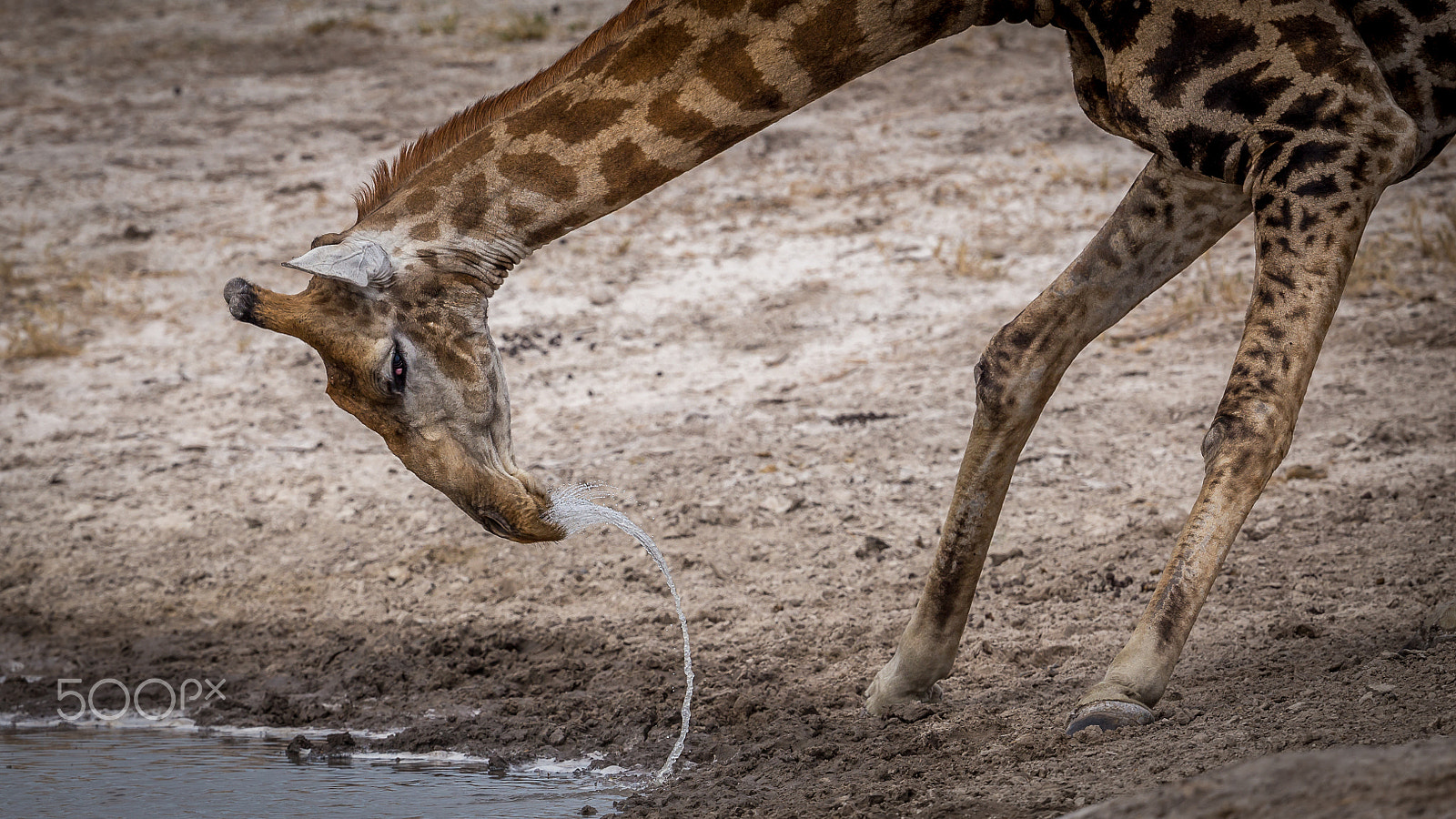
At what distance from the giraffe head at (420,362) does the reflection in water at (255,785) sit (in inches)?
26.4

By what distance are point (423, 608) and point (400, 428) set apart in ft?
5.30

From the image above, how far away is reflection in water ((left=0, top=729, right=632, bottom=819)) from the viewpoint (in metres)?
2.95

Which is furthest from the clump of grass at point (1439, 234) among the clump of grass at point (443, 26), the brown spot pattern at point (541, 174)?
the clump of grass at point (443, 26)

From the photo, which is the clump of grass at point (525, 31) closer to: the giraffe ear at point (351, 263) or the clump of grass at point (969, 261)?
the clump of grass at point (969, 261)

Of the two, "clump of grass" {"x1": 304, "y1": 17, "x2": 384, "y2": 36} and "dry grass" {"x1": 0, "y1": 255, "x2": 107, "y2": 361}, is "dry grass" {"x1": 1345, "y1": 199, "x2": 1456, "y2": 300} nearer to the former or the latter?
"dry grass" {"x1": 0, "y1": 255, "x2": 107, "y2": 361}

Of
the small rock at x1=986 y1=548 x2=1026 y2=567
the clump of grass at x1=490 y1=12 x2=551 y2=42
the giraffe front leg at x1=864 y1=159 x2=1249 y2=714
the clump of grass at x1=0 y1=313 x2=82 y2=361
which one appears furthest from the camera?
the clump of grass at x1=490 y1=12 x2=551 y2=42

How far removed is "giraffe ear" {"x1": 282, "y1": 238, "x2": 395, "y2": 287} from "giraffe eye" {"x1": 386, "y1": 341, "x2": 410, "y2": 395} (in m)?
0.17

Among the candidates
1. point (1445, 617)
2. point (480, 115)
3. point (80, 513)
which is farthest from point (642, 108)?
point (80, 513)

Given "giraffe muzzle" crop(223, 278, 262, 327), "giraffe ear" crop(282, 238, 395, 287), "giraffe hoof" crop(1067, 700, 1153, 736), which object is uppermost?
"giraffe ear" crop(282, 238, 395, 287)

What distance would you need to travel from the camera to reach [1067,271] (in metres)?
3.12

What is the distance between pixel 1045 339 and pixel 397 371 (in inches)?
63.5

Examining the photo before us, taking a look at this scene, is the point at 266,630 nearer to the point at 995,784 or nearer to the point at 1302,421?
the point at 995,784

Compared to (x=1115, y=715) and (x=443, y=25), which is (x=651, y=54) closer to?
(x=1115, y=715)

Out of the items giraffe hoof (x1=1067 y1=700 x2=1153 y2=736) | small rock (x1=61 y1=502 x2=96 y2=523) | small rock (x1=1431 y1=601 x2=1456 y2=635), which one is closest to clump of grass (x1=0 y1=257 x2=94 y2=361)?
small rock (x1=61 y1=502 x2=96 y2=523)
